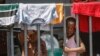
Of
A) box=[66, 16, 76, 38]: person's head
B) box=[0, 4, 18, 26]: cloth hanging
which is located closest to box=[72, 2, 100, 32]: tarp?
box=[66, 16, 76, 38]: person's head

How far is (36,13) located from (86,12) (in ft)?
2.96

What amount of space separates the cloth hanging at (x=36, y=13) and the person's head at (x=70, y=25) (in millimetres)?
244

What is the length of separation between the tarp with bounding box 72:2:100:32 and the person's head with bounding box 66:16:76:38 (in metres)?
0.12

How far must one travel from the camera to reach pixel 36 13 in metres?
6.61

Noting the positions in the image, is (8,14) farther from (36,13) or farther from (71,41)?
(71,41)

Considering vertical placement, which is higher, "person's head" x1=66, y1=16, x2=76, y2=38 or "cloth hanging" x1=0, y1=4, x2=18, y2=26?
"cloth hanging" x1=0, y1=4, x2=18, y2=26

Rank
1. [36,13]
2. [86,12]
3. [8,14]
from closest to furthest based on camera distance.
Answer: [86,12] → [36,13] → [8,14]

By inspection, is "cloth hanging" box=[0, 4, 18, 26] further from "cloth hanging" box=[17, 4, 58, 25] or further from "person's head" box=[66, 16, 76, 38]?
"person's head" box=[66, 16, 76, 38]

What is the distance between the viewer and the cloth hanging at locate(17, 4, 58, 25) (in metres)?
6.56

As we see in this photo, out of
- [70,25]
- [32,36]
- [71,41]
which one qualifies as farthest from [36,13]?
Answer: [71,41]

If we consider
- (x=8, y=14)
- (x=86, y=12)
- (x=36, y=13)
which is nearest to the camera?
(x=86, y=12)

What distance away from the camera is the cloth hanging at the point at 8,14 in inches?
263

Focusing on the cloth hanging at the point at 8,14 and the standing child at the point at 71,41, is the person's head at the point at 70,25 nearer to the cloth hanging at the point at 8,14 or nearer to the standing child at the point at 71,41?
the standing child at the point at 71,41

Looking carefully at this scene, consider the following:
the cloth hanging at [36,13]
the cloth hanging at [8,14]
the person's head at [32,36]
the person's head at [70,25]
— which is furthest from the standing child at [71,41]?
the cloth hanging at [8,14]
